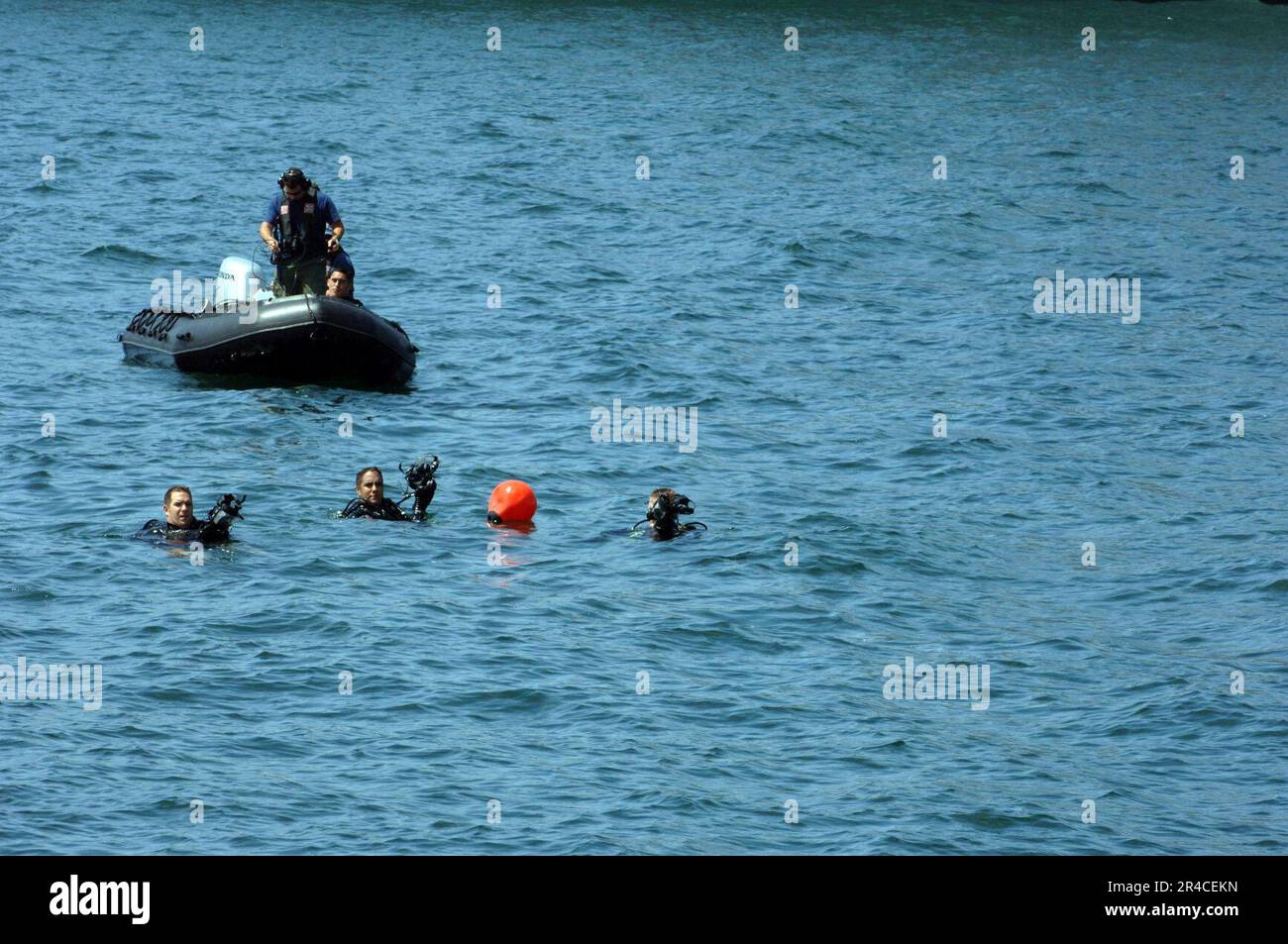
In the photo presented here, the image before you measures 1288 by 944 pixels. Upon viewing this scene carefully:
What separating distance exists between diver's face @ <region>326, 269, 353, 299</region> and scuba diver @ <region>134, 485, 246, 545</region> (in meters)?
5.94

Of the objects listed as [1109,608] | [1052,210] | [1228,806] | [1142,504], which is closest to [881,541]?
[1109,608]

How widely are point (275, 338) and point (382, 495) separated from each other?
446cm

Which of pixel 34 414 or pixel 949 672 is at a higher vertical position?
pixel 34 414

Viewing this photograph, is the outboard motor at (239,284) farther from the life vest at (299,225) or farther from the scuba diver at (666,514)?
the scuba diver at (666,514)

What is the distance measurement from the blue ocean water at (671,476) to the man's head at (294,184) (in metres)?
2.71

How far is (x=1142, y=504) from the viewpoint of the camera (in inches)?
910

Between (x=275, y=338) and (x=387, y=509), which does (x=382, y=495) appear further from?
(x=275, y=338)

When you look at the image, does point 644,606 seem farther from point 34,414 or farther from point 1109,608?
point 34,414

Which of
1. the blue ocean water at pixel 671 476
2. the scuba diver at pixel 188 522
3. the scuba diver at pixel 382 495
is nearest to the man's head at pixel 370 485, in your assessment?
the scuba diver at pixel 382 495

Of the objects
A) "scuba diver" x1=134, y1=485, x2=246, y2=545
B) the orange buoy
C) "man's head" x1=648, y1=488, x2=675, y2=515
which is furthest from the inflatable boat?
"man's head" x1=648, y1=488, x2=675, y2=515

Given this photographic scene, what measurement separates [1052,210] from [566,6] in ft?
84.8

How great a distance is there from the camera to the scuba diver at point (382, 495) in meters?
20.2

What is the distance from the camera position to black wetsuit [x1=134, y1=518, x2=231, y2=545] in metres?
19.0

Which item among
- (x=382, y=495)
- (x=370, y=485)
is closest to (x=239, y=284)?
(x=382, y=495)
